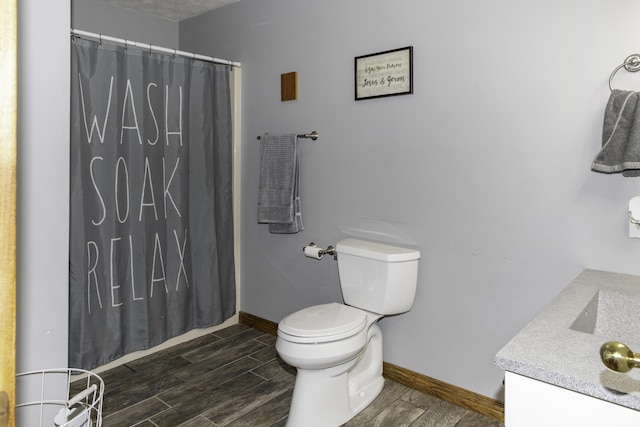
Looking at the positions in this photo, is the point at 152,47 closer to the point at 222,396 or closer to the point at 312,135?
the point at 312,135

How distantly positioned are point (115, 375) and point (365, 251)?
5.02ft

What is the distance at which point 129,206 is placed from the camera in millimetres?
2498

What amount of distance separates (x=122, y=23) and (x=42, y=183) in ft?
7.37

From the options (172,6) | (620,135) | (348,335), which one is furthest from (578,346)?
(172,6)

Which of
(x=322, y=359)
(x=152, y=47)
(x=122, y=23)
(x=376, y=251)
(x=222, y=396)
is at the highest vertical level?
(x=122, y=23)

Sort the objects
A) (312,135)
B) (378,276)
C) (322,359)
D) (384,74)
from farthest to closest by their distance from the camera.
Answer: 1. (312,135)
2. (384,74)
3. (378,276)
4. (322,359)

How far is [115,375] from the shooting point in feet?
7.93

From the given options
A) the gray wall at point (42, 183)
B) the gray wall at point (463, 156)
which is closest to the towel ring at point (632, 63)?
the gray wall at point (463, 156)

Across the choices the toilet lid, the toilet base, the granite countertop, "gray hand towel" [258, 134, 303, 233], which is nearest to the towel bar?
"gray hand towel" [258, 134, 303, 233]

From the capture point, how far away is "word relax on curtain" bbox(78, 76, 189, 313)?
2.36 m

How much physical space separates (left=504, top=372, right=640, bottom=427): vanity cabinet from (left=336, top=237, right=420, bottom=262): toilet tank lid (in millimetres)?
1275

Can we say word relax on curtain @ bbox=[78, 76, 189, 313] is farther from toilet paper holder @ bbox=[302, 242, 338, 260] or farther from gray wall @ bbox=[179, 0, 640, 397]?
toilet paper holder @ bbox=[302, 242, 338, 260]

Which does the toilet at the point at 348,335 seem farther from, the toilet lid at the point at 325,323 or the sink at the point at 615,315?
the sink at the point at 615,315

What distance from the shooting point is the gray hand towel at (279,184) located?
2.69 m
